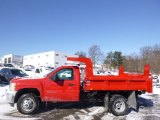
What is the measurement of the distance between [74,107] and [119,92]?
240 centimetres

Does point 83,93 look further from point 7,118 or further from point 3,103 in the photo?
point 3,103

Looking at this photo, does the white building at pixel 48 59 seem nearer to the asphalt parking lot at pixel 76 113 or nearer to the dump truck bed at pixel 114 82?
the asphalt parking lot at pixel 76 113

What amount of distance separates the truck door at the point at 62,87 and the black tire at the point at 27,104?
70 cm

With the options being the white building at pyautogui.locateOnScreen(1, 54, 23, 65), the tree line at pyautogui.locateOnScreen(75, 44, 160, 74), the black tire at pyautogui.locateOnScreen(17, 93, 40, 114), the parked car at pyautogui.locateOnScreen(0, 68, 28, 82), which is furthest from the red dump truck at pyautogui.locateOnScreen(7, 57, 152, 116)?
the white building at pyautogui.locateOnScreen(1, 54, 23, 65)

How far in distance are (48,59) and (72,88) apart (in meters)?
127

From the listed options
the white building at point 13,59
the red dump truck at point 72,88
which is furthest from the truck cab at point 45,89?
the white building at point 13,59

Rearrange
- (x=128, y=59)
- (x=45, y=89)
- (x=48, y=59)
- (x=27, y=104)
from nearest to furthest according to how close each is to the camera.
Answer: (x=27, y=104)
(x=45, y=89)
(x=128, y=59)
(x=48, y=59)

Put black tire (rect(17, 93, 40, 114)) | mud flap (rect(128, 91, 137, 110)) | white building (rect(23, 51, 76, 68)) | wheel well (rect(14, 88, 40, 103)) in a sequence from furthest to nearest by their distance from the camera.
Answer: white building (rect(23, 51, 76, 68)) → mud flap (rect(128, 91, 137, 110)) → wheel well (rect(14, 88, 40, 103)) → black tire (rect(17, 93, 40, 114))

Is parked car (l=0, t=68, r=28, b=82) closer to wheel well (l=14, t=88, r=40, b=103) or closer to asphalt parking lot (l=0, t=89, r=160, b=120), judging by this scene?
asphalt parking lot (l=0, t=89, r=160, b=120)

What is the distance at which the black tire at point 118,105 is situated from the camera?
10.5 meters

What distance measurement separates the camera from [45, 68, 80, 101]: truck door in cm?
1034

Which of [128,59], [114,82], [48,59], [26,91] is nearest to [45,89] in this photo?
[26,91]

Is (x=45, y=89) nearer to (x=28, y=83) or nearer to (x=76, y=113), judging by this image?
(x=28, y=83)

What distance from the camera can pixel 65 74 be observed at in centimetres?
1064
